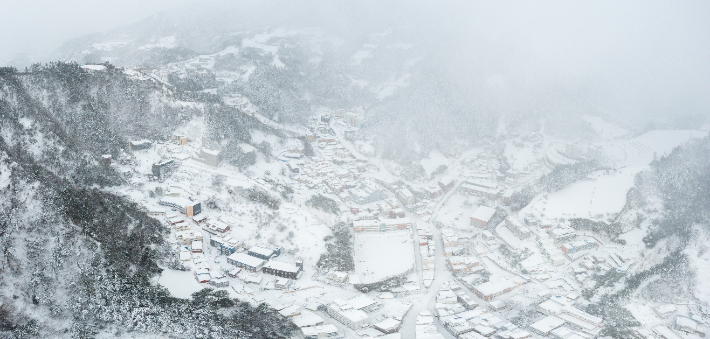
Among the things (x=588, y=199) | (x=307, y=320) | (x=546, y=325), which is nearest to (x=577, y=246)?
(x=588, y=199)

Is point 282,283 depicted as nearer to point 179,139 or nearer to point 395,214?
point 395,214

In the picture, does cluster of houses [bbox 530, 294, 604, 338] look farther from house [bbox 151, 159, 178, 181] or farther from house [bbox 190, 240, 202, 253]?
house [bbox 151, 159, 178, 181]

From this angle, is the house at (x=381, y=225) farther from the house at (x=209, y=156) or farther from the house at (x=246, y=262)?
the house at (x=209, y=156)

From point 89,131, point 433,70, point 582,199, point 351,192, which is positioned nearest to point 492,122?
point 433,70

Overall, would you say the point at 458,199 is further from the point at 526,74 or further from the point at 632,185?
the point at 526,74

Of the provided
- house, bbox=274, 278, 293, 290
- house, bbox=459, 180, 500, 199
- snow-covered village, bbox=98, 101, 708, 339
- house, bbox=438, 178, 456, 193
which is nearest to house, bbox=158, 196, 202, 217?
snow-covered village, bbox=98, 101, 708, 339

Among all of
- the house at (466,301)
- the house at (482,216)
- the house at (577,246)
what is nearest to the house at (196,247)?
the house at (466,301)
